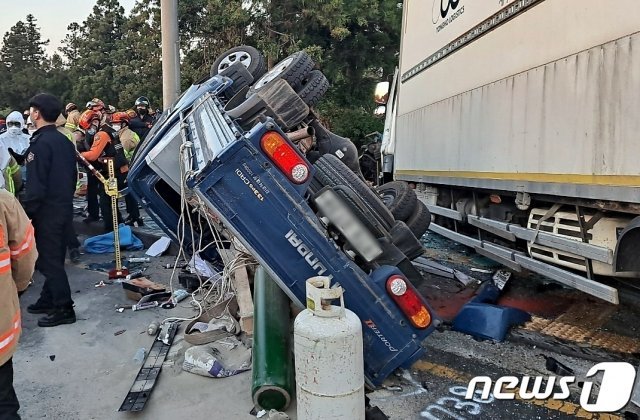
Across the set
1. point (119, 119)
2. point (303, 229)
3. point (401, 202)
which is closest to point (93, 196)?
point (119, 119)

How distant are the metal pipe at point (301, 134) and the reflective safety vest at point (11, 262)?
93.2 inches

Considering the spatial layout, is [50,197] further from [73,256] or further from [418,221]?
[418,221]

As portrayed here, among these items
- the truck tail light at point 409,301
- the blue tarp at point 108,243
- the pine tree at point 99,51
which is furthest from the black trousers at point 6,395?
the pine tree at point 99,51

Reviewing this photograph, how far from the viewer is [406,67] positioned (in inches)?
279

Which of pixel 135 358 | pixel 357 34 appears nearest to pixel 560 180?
pixel 135 358

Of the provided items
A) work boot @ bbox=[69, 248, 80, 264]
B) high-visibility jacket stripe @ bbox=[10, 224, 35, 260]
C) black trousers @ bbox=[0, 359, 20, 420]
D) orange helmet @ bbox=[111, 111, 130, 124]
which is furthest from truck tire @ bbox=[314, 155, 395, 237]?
orange helmet @ bbox=[111, 111, 130, 124]

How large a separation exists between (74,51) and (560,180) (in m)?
41.8

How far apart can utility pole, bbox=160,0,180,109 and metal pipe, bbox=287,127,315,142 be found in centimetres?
512

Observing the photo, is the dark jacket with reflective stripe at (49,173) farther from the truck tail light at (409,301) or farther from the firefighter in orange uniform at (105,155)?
the truck tail light at (409,301)

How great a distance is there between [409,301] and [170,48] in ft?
25.8

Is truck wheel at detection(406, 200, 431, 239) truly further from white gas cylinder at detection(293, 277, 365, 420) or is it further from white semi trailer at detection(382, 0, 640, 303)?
white gas cylinder at detection(293, 277, 365, 420)

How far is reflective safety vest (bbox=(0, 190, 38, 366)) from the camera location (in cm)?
213

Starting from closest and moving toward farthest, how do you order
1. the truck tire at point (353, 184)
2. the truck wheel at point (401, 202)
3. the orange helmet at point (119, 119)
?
the truck tire at point (353, 184), the truck wheel at point (401, 202), the orange helmet at point (119, 119)

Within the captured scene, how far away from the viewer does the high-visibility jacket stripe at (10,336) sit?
83.8 inches
